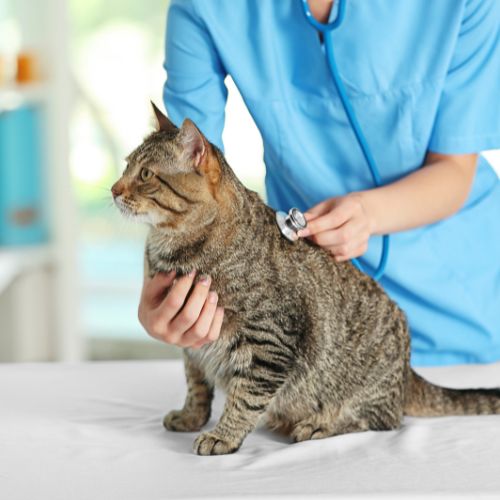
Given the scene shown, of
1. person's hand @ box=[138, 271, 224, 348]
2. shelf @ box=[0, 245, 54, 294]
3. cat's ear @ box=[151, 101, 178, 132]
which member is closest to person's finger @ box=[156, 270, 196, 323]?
person's hand @ box=[138, 271, 224, 348]

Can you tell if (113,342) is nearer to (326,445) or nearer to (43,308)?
(43,308)

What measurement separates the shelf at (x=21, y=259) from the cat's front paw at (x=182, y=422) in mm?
1642

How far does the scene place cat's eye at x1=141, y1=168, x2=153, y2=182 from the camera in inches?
45.1

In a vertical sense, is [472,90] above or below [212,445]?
above

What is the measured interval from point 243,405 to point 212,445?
0.25 ft

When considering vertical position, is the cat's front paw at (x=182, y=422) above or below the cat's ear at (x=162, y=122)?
below

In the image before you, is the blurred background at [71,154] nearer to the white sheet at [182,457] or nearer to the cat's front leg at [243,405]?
the white sheet at [182,457]

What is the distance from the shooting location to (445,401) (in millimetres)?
1235

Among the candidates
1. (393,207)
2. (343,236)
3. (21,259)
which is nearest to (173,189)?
(343,236)

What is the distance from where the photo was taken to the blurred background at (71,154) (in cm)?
293

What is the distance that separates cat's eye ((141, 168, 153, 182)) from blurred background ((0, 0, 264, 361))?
5.63 feet

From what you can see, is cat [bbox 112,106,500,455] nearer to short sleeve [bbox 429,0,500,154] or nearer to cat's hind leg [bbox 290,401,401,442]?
cat's hind leg [bbox 290,401,401,442]

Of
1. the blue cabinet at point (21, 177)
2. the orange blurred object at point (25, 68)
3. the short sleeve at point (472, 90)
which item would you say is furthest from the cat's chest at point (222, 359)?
the orange blurred object at point (25, 68)

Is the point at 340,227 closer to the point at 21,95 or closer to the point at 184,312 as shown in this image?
the point at 184,312
